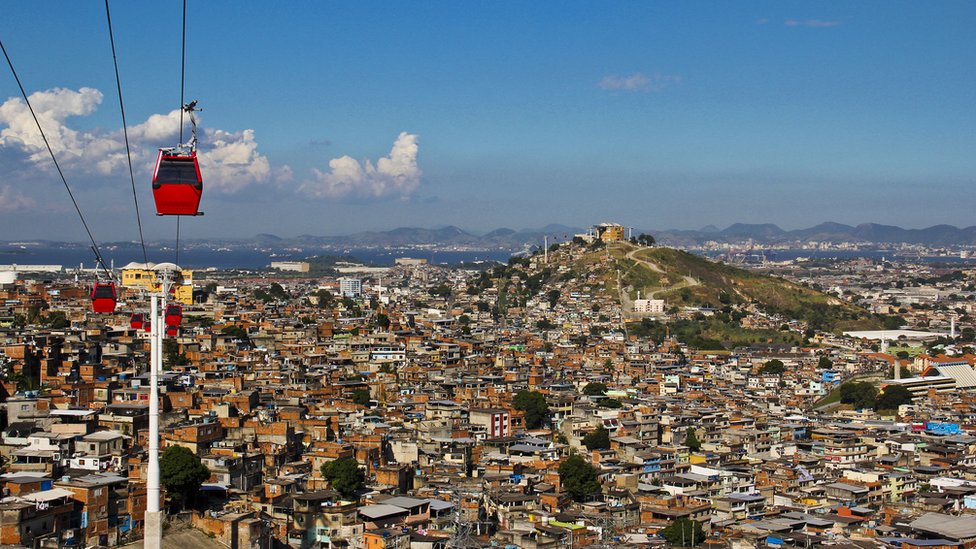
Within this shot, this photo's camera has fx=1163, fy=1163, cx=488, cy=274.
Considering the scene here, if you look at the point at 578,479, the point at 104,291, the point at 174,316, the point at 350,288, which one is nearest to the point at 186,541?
the point at 174,316

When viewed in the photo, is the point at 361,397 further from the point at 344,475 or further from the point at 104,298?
the point at 104,298

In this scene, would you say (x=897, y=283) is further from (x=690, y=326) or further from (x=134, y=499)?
(x=134, y=499)

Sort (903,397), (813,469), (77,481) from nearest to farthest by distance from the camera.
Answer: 1. (77,481)
2. (813,469)
3. (903,397)

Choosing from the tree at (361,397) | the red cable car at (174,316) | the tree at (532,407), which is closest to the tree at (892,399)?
the tree at (532,407)

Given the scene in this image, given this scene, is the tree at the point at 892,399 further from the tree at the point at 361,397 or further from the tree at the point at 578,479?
the tree at the point at 578,479

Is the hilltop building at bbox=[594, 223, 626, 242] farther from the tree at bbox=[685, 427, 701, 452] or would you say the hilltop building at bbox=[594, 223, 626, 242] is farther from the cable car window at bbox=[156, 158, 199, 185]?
the cable car window at bbox=[156, 158, 199, 185]

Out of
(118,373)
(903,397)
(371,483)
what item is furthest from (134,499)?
(903,397)
